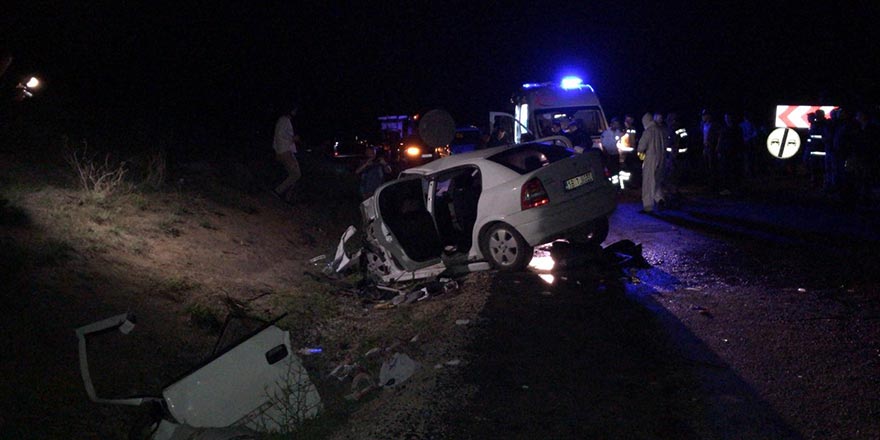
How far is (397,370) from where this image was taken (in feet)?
17.8

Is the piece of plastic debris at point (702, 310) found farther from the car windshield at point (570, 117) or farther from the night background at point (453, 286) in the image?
the car windshield at point (570, 117)

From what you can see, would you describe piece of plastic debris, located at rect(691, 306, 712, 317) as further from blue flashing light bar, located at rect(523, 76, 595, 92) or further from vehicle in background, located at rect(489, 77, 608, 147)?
blue flashing light bar, located at rect(523, 76, 595, 92)

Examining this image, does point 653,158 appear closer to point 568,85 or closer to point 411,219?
point 568,85

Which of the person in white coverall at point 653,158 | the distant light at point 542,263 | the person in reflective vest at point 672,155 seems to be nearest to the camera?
the distant light at point 542,263

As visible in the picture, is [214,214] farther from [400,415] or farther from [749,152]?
[749,152]

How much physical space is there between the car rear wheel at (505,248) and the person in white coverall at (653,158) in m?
5.34

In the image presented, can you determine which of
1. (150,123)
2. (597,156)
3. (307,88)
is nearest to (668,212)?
(597,156)

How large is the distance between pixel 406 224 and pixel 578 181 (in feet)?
7.40

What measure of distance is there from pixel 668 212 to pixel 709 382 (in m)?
8.41

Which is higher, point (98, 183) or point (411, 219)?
point (98, 183)

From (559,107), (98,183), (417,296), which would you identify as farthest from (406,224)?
(559,107)

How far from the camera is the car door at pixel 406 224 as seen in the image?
28.3ft

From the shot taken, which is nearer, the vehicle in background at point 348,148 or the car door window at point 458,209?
the car door window at point 458,209

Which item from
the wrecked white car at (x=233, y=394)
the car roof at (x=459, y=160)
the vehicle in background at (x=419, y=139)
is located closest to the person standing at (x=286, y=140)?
the vehicle in background at (x=419, y=139)
